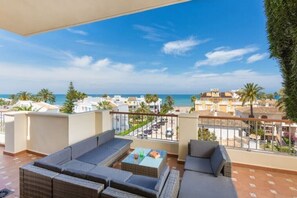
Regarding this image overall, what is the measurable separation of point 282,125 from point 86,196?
394 centimetres

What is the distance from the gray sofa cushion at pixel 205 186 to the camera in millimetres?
2010

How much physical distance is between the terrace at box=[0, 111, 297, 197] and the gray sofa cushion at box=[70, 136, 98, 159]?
2.02 feet

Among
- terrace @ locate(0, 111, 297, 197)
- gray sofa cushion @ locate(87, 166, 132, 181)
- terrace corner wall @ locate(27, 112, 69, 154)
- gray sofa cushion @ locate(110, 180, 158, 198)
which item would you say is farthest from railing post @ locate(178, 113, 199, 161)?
terrace corner wall @ locate(27, 112, 69, 154)

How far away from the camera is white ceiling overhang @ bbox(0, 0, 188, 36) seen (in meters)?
2.35

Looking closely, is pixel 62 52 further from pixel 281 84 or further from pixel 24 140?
pixel 281 84

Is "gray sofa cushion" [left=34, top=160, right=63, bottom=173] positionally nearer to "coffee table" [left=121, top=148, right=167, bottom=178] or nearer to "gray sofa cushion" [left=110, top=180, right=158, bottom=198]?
"gray sofa cushion" [left=110, top=180, right=158, bottom=198]

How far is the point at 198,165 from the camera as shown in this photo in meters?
2.82

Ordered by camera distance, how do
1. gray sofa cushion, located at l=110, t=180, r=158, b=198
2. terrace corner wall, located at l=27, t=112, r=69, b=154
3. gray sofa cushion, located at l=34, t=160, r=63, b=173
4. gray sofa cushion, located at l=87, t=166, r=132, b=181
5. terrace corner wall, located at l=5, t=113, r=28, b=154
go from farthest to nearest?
terrace corner wall, located at l=5, t=113, r=28, b=154 → terrace corner wall, located at l=27, t=112, r=69, b=154 → gray sofa cushion, located at l=87, t=166, r=132, b=181 → gray sofa cushion, located at l=34, t=160, r=63, b=173 → gray sofa cushion, located at l=110, t=180, r=158, b=198

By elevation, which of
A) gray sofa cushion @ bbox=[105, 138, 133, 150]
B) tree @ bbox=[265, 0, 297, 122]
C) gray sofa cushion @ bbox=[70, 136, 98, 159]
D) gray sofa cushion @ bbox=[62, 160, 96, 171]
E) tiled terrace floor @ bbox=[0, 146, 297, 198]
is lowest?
tiled terrace floor @ bbox=[0, 146, 297, 198]

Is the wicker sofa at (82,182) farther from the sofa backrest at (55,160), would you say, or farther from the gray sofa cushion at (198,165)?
the gray sofa cushion at (198,165)

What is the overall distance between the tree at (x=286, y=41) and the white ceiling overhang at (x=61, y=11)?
1.62 metres

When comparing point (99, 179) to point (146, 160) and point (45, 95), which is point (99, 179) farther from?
point (45, 95)

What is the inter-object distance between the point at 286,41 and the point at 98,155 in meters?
3.17

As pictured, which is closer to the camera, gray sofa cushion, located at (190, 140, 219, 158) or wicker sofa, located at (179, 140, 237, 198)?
wicker sofa, located at (179, 140, 237, 198)
